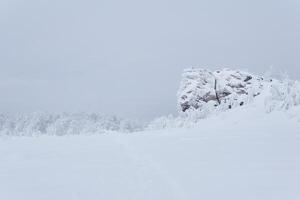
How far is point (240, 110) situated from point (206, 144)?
22.0 ft

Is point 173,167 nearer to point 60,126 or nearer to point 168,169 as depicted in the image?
point 168,169

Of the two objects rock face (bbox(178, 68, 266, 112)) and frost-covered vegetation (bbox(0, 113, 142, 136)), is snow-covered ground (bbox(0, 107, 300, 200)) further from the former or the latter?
rock face (bbox(178, 68, 266, 112))

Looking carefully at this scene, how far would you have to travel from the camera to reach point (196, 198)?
549cm

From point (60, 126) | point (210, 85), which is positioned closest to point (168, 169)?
point (60, 126)

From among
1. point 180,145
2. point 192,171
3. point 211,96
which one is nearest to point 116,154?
point 180,145

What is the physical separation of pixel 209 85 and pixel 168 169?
2417cm

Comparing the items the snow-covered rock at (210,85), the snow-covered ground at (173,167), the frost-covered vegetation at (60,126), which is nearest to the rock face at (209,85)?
the snow-covered rock at (210,85)

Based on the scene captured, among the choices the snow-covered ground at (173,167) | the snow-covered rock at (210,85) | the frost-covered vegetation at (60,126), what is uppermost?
the snow-covered ground at (173,167)

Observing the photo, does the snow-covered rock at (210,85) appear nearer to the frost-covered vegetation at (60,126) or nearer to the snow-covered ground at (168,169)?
the frost-covered vegetation at (60,126)

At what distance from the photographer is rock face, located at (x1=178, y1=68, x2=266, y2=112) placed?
98.0 feet

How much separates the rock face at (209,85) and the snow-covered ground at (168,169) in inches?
757

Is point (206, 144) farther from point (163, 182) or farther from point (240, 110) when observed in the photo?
point (240, 110)

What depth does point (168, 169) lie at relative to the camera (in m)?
7.25

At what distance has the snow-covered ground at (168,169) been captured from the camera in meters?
5.73
